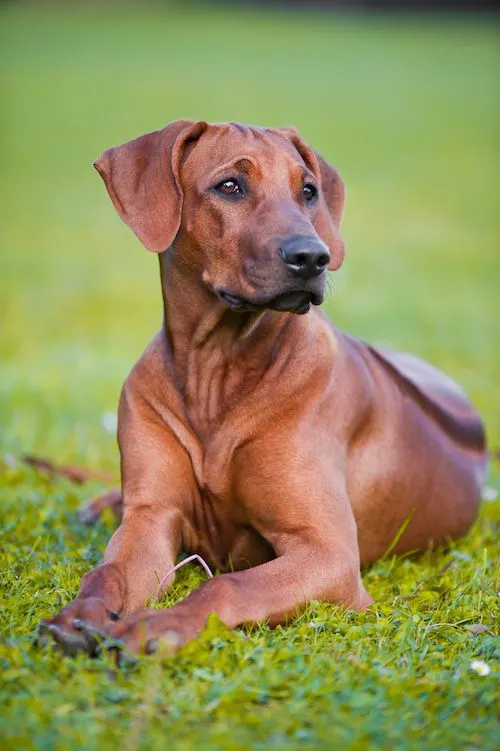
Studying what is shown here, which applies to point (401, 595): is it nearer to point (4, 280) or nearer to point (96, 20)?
point (4, 280)

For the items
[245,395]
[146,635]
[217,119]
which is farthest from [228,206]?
[217,119]

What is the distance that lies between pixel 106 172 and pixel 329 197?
1.03 metres

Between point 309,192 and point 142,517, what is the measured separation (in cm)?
144

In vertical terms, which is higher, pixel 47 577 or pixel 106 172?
pixel 106 172

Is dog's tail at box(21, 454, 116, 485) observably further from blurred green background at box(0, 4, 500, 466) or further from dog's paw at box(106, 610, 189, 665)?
dog's paw at box(106, 610, 189, 665)

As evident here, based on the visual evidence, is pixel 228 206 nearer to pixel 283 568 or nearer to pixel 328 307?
pixel 283 568

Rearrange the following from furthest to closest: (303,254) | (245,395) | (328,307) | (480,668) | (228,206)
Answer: (328,307) → (245,395) → (228,206) → (303,254) → (480,668)

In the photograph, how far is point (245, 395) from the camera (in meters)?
4.45

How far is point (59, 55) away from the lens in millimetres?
36531

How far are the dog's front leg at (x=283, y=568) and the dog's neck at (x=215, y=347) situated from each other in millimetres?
294

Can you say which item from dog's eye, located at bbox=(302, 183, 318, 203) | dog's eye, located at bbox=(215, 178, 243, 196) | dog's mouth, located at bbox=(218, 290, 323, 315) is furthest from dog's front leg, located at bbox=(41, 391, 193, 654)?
dog's eye, located at bbox=(302, 183, 318, 203)

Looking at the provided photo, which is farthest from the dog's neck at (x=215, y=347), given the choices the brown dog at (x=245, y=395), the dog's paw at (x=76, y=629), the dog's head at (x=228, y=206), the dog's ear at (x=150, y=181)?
the dog's paw at (x=76, y=629)

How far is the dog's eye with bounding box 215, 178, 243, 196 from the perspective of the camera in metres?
4.29

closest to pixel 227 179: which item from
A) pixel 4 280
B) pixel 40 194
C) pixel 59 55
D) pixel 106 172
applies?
pixel 106 172
